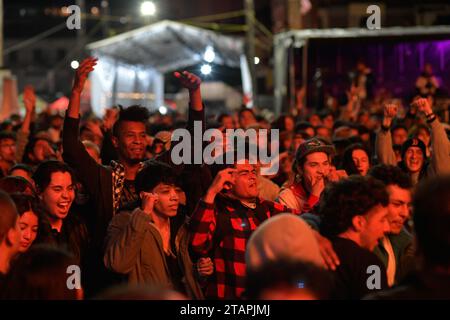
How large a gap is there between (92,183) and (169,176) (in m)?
0.82

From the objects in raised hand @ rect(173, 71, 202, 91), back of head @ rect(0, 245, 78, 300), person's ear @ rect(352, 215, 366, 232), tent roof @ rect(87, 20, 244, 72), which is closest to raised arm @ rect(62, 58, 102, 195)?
raised hand @ rect(173, 71, 202, 91)

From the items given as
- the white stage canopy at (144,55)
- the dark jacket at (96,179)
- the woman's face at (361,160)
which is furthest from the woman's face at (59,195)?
the white stage canopy at (144,55)

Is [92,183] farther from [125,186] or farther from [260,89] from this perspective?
[260,89]

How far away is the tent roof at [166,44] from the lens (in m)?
31.2

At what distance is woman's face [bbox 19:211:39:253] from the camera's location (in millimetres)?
5105

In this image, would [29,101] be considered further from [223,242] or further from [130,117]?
[223,242]

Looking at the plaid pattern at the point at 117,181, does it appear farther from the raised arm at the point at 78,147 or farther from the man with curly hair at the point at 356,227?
the man with curly hair at the point at 356,227

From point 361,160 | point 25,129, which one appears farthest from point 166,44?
point 361,160

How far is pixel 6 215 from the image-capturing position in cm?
443

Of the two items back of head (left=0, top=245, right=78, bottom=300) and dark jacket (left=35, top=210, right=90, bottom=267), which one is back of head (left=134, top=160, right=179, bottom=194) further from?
back of head (left=0, top=245, right=78, bottom=300)

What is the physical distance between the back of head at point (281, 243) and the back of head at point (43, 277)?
72cm

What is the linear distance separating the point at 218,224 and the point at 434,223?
2.43 m

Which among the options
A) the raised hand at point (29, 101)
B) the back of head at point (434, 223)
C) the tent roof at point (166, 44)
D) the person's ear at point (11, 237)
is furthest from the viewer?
the tent roof at point (166, 44)
